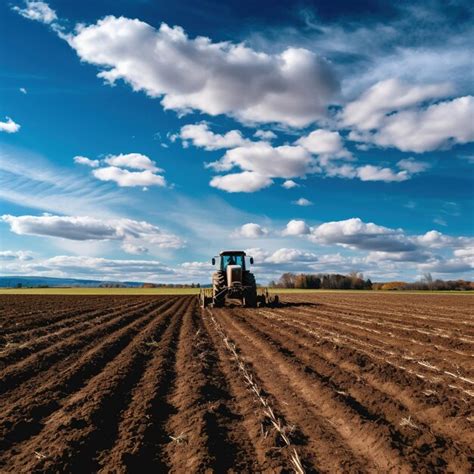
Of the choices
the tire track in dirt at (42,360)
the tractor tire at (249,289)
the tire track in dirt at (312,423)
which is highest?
the tractor tire at (249,289)

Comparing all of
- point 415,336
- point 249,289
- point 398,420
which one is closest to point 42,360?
point 398,420

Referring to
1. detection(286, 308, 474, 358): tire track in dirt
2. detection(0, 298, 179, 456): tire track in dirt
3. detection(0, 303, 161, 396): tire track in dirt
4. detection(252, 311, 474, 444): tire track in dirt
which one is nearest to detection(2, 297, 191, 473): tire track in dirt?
detection(0, 298, 179, 456): tire track in dirt

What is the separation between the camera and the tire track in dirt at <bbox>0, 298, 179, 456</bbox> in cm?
505

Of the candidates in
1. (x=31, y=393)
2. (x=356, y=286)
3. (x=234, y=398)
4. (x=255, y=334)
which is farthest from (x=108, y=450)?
(x=356, y=286)

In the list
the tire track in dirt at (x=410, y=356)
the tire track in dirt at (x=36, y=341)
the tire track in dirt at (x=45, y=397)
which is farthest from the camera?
the tire track in dirt at (x=36, y=341)

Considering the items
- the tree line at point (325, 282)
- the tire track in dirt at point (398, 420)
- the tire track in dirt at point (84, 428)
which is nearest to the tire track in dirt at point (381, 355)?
the tire track in dirt at point (398, 420)

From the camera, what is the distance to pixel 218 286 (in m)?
23.2

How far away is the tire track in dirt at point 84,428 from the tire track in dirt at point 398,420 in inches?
128

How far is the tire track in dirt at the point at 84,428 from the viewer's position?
4152 mm

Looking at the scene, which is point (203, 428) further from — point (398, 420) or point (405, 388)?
point (405, 388)

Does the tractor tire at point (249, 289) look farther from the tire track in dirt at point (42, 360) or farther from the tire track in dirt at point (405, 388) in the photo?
the tire track in dirt at point (405, 388)

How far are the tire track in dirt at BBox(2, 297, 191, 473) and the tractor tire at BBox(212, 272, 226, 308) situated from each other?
15291 mm

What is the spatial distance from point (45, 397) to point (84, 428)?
1.76 metres

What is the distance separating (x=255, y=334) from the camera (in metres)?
12.6
